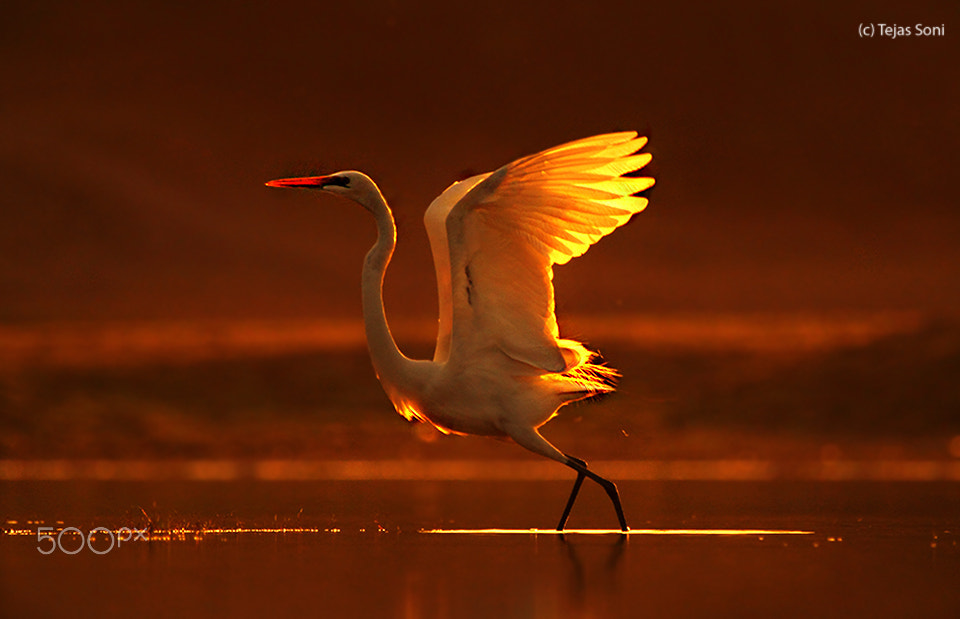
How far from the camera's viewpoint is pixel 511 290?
9508 mm

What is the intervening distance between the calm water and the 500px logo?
2.0 inches

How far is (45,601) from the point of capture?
723 cm

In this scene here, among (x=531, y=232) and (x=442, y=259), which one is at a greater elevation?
(x=531, y=232)

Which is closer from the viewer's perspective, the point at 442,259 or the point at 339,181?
the point at 339,181

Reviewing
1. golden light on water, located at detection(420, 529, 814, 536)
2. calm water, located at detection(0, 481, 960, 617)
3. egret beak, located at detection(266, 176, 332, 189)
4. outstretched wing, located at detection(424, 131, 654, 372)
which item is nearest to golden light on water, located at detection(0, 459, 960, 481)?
calm water, located at detection(0, 481, 960, 617)

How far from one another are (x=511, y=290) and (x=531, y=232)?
1.10 ft

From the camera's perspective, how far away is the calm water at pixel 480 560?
23.3 ft

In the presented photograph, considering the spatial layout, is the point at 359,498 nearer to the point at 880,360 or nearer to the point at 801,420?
the point at 801,420

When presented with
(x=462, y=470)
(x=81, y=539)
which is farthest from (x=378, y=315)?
(x=462, y=470)

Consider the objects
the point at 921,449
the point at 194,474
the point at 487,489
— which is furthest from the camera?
the point at 921,449

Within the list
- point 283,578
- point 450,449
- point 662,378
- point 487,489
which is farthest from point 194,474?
point 662,378

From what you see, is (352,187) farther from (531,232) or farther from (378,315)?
(531,232)

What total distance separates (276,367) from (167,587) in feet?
59.5

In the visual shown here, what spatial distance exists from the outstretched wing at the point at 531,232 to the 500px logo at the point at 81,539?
2004 millimetres
